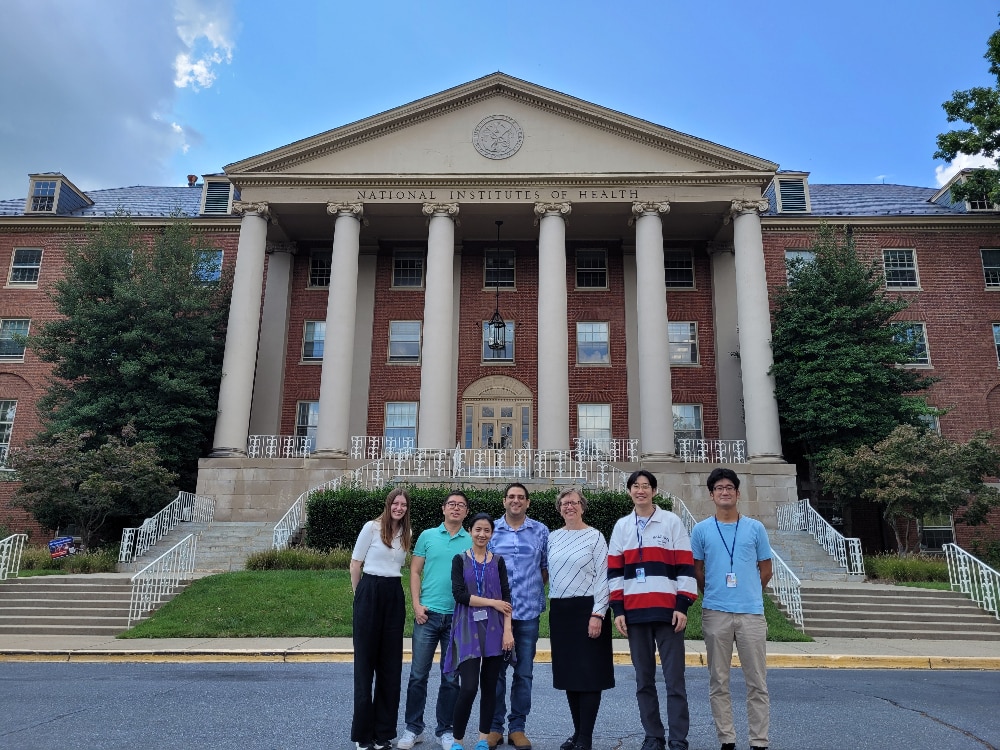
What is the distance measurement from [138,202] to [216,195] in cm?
502

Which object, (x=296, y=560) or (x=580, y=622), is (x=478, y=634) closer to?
(x=580, y=622)

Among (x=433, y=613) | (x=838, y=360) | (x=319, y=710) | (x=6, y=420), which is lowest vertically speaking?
(x=319, y=710)

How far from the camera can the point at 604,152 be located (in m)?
28.1

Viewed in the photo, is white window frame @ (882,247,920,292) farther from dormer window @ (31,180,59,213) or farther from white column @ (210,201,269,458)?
dormer window @ (31,180,59,213)

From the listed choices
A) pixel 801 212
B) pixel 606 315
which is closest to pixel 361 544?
pixel 606 315

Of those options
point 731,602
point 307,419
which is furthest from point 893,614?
point 307,419

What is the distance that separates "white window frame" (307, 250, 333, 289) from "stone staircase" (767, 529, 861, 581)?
20611 millimetres

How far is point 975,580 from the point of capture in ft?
53.8

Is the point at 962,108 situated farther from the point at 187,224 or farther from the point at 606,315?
the point at 187,224

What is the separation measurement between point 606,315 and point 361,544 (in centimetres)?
2591

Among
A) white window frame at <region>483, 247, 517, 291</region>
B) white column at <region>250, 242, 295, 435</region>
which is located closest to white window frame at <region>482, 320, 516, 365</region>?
white window frame at <region>483, 247, 517, 291</region>

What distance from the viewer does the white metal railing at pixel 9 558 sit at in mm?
17906

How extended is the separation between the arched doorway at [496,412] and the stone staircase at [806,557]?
1101cm

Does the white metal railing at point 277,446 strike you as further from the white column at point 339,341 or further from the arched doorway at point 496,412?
the arched doorway at point 496,412
